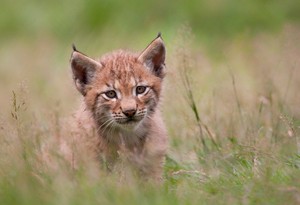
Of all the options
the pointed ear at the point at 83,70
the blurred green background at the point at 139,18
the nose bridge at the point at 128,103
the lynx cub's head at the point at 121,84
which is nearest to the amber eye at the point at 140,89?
the lynx cub's head at the point at 121,84

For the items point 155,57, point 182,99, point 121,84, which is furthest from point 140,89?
point 182,99

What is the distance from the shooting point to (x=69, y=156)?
301 inches

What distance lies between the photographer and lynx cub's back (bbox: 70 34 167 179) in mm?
7660

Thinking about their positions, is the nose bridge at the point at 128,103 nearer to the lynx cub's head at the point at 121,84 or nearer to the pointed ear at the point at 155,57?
the lynx cub's head at the point at 121,84

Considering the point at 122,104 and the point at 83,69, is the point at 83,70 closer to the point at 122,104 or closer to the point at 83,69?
the point at 83,69

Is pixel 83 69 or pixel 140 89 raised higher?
pixel 83 69

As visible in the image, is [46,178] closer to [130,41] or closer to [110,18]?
[130,41]

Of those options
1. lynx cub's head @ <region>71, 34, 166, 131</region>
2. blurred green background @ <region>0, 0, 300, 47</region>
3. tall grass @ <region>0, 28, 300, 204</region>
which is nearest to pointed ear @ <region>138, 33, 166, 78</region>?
lynx cub's head @ <region>71, 34, 166, 131</region>

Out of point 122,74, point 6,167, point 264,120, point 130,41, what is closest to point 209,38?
point 130,41

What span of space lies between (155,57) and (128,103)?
2.28 feet

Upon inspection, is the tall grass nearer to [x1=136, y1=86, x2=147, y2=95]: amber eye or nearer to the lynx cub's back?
the lynx cub's back

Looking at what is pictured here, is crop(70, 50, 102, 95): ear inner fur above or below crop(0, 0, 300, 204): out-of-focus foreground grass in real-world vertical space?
above

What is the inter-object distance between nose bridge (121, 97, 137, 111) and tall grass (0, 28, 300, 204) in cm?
56

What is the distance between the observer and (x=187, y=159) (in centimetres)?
836
